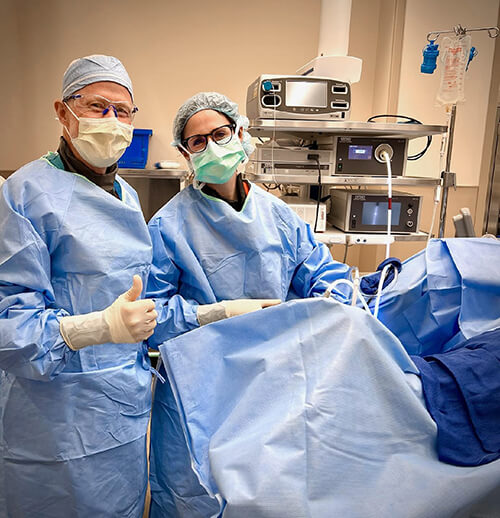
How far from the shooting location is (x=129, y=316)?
3.13 feet

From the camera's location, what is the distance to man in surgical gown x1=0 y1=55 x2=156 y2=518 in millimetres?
940

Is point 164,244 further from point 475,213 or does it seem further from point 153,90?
point 475,213

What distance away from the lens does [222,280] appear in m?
1.29

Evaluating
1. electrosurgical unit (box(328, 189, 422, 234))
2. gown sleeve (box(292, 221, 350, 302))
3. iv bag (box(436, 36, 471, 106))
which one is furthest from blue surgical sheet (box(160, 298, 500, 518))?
iv bag (box(436, 36, 471, 106))

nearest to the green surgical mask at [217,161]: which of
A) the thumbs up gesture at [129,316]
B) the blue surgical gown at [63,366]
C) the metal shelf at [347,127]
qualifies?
the blue surgical gown at [63,366]

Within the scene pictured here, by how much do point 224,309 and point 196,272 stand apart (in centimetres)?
14

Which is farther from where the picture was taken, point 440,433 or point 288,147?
point 288,147

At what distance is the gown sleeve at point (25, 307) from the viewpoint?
2.98 ft

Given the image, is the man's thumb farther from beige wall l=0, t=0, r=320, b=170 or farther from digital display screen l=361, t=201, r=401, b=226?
beige wall l=0, t=0, r=320, b=170

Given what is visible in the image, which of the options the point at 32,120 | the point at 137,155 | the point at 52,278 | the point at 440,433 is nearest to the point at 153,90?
the point at 137,155

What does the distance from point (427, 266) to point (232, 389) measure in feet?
2.26

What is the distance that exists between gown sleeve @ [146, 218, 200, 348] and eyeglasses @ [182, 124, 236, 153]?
0.24 m

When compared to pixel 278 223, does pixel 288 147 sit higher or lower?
higher

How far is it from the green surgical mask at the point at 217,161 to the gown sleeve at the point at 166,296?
190 millimetres
